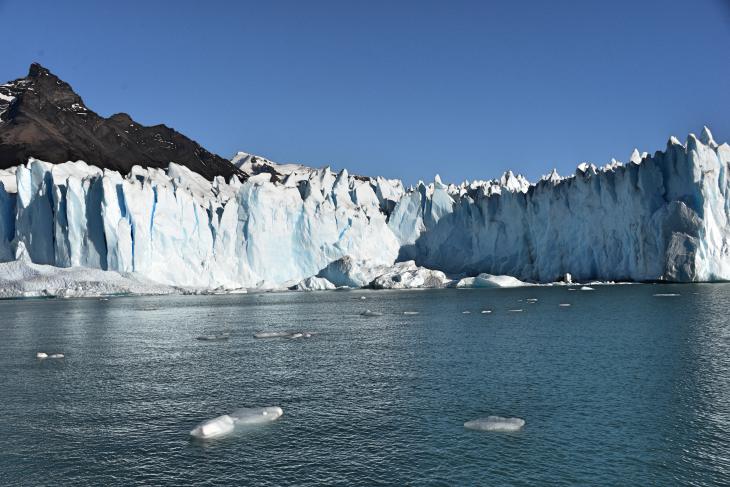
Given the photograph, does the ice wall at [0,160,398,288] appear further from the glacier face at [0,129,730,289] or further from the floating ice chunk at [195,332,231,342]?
the floating ice chunk at [195,332,231,342]

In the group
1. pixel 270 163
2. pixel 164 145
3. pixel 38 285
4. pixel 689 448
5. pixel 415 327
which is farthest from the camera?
pixel 270 163

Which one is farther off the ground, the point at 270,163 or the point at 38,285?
the point at 270,163

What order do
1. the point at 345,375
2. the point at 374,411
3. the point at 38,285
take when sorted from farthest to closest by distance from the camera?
the point at 38,285 → the point at 345,375 → the point at 374,411

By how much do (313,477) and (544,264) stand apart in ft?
196

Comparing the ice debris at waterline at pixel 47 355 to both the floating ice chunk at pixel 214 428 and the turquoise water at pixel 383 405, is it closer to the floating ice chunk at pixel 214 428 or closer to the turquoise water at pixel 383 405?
the turquoise water at pixel 383 405

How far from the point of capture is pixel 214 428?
11.6 metres

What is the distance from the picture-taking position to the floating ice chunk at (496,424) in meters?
11.4

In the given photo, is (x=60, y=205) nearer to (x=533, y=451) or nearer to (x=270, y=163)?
Result: (x=533, y=451)

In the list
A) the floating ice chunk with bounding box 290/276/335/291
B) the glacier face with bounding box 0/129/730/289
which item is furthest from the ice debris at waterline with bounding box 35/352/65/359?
the floating ice chunk with bounding box 290/276/335/291

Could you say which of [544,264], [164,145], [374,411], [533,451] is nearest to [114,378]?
[374,411]

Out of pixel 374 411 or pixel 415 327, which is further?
pixel 415 327

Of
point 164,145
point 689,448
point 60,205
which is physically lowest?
point 689,448

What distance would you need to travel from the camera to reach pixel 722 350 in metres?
19.1

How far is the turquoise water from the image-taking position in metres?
9.66
